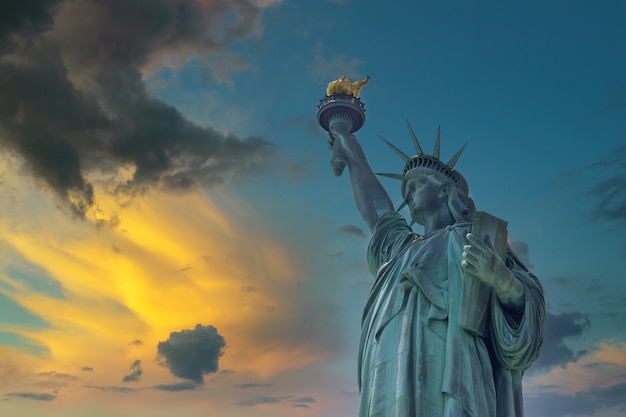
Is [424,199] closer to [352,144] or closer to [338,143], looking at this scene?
[352,144]

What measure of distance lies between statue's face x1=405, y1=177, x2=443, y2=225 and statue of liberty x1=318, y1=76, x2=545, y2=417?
20.2 inches

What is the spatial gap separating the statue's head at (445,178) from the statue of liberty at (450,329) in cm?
17

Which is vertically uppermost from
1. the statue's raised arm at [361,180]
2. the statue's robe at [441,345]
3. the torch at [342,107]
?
the torch at [342,107]

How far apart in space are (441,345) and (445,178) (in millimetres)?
4099

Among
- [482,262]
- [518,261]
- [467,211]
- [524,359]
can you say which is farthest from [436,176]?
[524,359]

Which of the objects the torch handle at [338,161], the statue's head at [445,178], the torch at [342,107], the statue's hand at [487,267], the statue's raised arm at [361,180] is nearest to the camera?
the statue's hand at [487,267]

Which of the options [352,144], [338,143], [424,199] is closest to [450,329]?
[424,199]

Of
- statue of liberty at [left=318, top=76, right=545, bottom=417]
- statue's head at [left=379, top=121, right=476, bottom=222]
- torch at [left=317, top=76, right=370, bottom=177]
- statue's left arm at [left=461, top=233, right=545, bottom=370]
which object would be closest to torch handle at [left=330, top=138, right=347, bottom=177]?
torch at [left=317, top=76, right=370, bottom=177]

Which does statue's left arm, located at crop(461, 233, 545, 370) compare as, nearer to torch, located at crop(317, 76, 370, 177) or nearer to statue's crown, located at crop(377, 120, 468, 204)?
statue's crown, located at crop(377, 120, 468, 204)

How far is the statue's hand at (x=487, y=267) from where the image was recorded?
39.3 feet

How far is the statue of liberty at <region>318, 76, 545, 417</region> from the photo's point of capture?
466 inches

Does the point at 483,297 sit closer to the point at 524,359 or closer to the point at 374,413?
the point at 524,359

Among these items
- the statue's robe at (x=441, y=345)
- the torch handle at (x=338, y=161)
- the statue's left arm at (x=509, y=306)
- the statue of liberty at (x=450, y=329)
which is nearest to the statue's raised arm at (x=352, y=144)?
the torch handle at (x=338, y=161)

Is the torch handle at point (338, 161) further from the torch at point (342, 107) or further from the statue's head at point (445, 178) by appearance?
the statue's head at point (445, 178)
